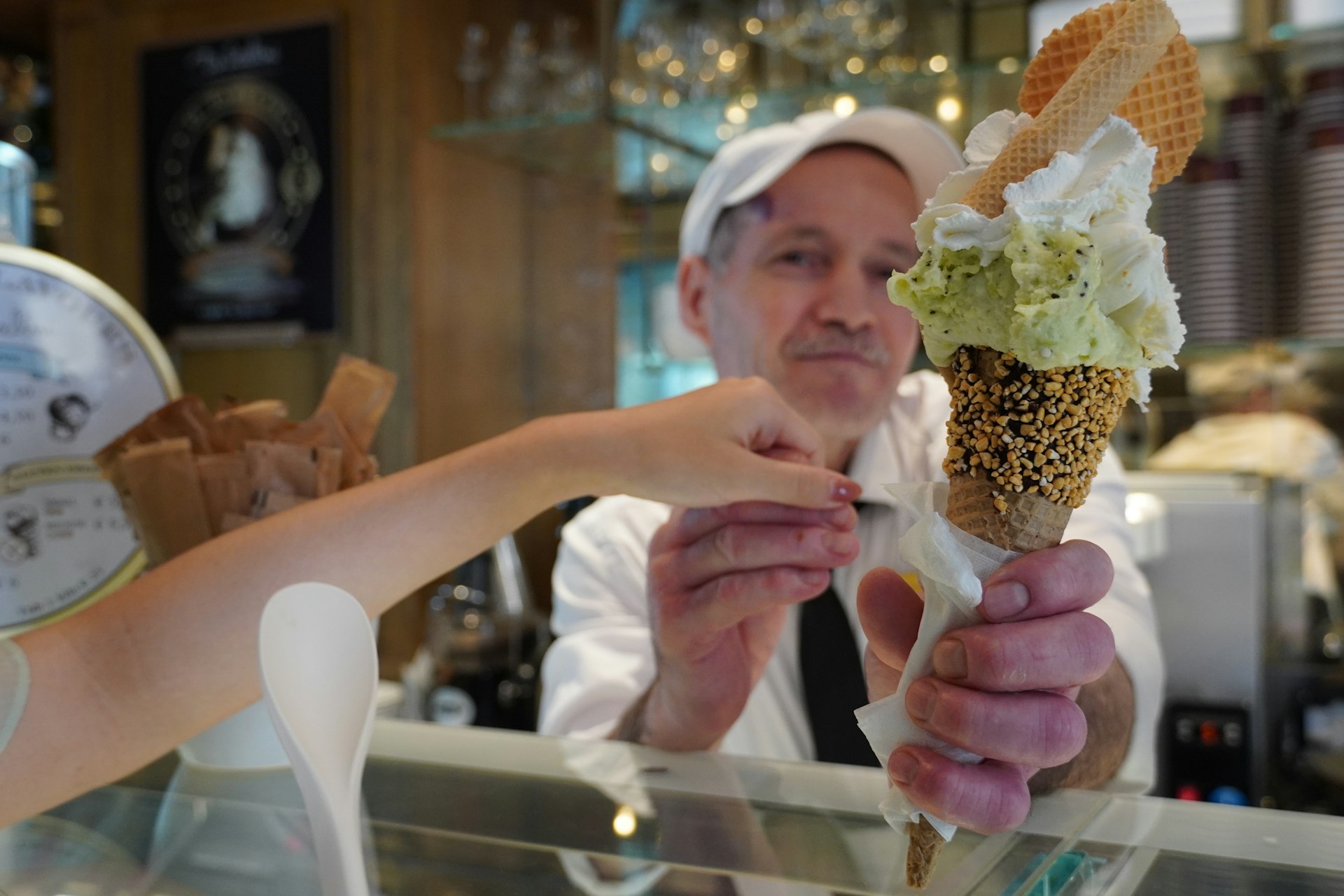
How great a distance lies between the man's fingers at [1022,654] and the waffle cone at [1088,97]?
0.56 ft

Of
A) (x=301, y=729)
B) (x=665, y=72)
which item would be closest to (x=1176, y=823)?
(x=301, y=729)

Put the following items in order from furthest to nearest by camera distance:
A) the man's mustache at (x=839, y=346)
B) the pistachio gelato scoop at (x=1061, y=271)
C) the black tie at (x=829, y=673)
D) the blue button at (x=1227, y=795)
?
the blue button at (x=1227, y=795), the man's mustache at (x=839, y=346), the black tie at (x=829, y=673), the pistachio gelato scoop at (x=1061, y=271)

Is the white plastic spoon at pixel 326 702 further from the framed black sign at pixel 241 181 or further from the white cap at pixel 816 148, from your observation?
the framed black sign at pixel 241 181

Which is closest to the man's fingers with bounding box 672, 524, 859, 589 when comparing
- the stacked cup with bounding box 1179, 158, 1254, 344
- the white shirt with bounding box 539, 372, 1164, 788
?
the white shirt with bounding box 539, 372, 1164, 788

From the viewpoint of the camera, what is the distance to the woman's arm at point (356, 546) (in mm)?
659

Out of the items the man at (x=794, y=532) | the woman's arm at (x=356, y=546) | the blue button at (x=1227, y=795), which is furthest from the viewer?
the blue button at (x=1227, y=795)

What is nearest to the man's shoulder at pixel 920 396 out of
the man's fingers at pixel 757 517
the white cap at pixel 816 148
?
the white cap at pixel 816 148

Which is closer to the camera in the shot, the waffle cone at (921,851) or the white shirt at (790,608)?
the waffle cone at (921,851)

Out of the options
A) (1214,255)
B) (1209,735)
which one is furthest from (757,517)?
(1214,255)

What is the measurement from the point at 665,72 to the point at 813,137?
1076mm

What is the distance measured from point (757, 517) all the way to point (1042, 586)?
29 centimetres

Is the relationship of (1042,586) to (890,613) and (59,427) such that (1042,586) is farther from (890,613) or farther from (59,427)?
(59,427)

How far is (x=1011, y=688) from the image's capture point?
462 mm

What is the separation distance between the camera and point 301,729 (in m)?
0.53
